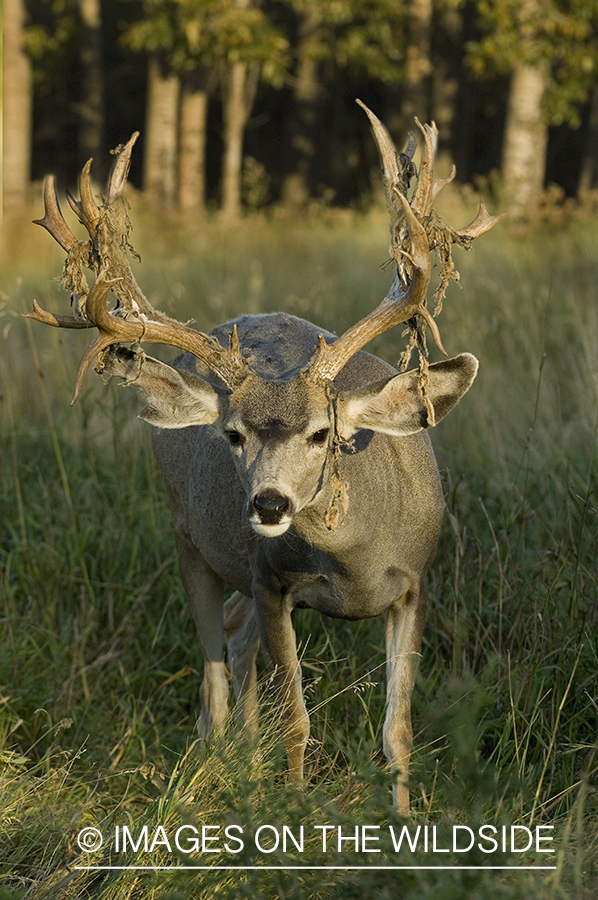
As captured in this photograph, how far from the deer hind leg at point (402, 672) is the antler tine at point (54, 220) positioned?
1746 millimetres

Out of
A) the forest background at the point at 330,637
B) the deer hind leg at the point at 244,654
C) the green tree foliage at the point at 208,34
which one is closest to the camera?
the forest background at the point at 330,637

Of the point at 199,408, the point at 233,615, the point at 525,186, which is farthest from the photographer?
the point at 525,186

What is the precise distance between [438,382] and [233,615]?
2.11 m

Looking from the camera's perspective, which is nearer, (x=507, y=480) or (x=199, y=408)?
(x=199, y=408)

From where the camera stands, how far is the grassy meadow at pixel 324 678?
114 inches

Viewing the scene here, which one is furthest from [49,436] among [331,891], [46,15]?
[46,15]

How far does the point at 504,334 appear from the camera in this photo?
24.1 feet

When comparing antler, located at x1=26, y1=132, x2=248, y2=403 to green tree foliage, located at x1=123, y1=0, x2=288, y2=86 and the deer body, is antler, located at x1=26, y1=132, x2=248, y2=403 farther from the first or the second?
green tree foliage, located at x1=123, y1=0, x2=288, y2=86

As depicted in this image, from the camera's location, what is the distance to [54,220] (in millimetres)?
3867

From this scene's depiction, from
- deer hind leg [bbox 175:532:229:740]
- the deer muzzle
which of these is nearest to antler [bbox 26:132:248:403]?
the deer muzzle

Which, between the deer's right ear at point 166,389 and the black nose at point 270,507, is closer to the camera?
the black nose at point 270,507

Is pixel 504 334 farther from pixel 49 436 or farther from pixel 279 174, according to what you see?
pixel 279 174

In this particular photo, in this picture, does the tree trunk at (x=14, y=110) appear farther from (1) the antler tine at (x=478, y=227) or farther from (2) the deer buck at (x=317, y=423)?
(1) the antler tine at (x=478, y=227)

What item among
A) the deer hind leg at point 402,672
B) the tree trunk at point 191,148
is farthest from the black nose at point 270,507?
the tree trunk at point 191,148
